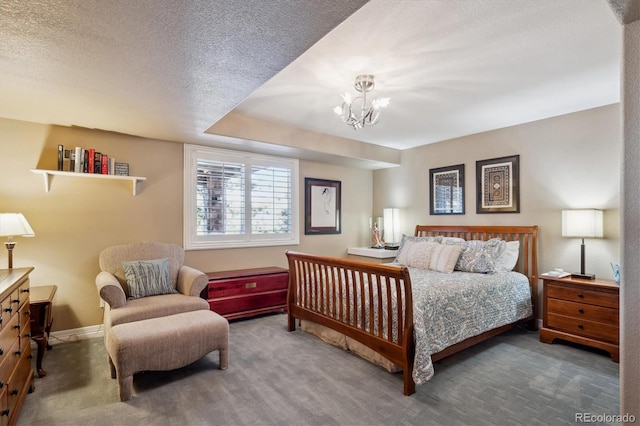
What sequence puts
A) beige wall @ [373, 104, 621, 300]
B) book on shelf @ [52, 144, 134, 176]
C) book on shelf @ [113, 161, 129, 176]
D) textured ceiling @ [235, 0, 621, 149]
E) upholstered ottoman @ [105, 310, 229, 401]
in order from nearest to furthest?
textured ceiling @ [235, 0, 621, 149], upholstered ottoman @ [105, 310, 229, 401], book on shelf @ [52, 144, 134, 176], beige wall @ [373, 104, 621, 300], book on shelf @ [113, 161, 129, 176]

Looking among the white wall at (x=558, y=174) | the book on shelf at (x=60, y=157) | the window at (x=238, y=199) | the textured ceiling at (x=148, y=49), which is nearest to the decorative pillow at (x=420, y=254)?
the white wall at (x=558, y=174)

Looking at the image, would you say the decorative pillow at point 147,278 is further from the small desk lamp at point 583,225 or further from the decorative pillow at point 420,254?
the small desk lamp at point 583,225

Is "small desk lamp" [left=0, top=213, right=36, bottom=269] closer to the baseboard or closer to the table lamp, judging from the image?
the baseboard

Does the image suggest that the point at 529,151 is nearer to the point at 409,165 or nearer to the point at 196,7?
the point at 409,165

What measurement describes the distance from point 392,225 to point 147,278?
12.0 feet

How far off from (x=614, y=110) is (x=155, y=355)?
4.71m

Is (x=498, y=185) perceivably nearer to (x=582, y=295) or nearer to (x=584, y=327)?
(x=582, y=295)

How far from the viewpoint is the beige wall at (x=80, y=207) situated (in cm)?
310

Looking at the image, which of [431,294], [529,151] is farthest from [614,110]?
[431,294]

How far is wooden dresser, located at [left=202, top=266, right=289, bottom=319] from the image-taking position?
3.79 meters

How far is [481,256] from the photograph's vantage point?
359cm

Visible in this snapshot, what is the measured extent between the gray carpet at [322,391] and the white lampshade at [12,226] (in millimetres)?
1139

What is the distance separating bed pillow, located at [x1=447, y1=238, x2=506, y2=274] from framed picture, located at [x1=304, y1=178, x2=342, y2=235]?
2.20m

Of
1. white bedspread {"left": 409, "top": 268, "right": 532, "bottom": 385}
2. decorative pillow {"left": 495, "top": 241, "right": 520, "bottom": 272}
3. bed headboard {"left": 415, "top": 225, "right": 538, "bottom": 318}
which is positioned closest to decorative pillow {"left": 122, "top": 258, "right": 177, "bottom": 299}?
white bedspread {"left": 409, "top": 268, "right": 532, "bottom": 385}
